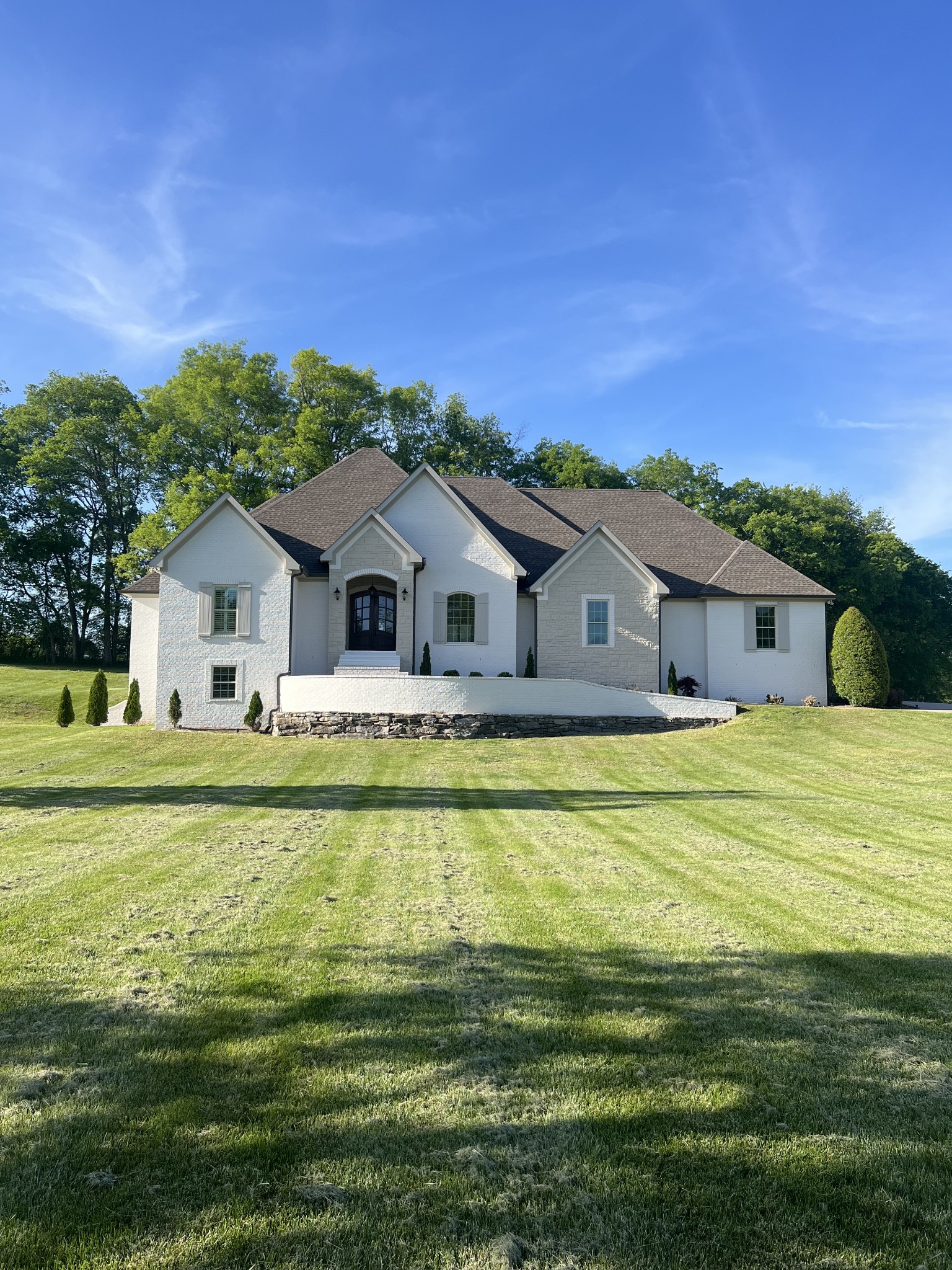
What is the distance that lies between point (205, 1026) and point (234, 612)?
22.6m

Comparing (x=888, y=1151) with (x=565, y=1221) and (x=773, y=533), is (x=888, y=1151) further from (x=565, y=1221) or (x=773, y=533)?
(x=773, y=533)

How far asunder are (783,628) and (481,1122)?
26880 mm

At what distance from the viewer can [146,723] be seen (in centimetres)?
2673

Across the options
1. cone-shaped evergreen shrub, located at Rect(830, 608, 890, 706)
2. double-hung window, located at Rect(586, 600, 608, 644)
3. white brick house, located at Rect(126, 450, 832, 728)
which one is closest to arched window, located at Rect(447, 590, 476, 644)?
white brick house, located at Rect(126, 450, 832, 728)

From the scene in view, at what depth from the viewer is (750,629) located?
27.6 metres

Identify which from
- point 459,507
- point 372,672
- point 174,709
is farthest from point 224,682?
point 459,507

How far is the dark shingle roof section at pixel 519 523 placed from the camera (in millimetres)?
28797

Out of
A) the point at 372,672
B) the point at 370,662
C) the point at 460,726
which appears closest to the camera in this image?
the point at 460,726

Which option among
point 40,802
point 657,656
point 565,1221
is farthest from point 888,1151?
point 657,656

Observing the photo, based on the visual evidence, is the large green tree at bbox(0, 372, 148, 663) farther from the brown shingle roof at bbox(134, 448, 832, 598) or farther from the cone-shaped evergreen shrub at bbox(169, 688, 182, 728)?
the cone-shaped evergreen shrub at bbox(169, 688, 182, 728)

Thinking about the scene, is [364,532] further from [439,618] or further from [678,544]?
[678,544]

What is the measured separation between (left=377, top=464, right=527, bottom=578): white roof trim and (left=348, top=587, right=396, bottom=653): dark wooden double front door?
10.0 feet

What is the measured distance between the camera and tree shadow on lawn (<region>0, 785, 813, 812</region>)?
40.1 feet

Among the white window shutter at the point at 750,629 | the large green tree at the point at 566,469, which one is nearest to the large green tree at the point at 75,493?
the large green tree at the point at 566,469
